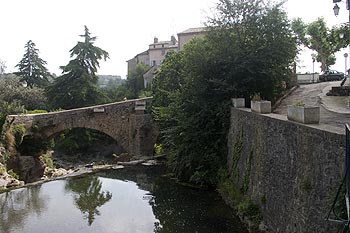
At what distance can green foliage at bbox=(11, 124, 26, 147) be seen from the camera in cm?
2330

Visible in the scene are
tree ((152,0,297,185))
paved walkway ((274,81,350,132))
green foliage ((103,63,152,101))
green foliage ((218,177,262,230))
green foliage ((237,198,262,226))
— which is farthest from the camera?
green foliage ((103,63,152,101))

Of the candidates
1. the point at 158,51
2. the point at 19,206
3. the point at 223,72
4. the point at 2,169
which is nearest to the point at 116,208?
the point at 19,206

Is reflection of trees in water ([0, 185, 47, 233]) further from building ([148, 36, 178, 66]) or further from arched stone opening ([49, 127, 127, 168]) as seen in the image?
building ([148, 36, 178, 66])

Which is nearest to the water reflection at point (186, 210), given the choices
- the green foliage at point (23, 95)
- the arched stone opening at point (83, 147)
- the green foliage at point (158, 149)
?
the green foliage at point (158, 149)

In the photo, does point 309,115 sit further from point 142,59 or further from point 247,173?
point 142,59

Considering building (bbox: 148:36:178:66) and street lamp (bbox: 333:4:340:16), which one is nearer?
street lamp (bbox: 333:4:340:16)

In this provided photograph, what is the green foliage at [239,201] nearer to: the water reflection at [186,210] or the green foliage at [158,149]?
the water reflection at [186,210]

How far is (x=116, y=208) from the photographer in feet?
46.3

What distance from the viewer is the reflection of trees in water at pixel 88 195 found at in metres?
13.8

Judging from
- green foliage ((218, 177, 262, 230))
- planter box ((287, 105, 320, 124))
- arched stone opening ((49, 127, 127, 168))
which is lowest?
arched stone opening ((49, 127, 127, 168))

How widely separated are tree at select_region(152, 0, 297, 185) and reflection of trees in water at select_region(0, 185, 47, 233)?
592cm

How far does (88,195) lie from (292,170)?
10376mm

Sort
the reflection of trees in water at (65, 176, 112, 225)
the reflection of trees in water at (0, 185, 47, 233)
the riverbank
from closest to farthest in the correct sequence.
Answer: the reflection of trees in water at (0, 185, 47, 233)
the reflection of trees in water at (65, 176, 112, 225)
the riverbank

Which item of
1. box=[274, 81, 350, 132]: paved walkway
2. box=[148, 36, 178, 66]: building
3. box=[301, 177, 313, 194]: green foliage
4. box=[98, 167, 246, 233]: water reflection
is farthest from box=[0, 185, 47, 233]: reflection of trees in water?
box=[148, 36, 178, 66]: building
